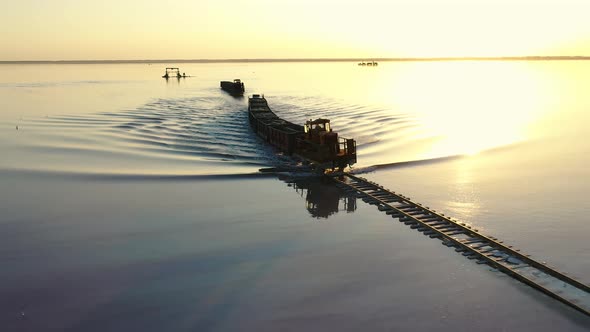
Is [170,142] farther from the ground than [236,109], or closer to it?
closer to it

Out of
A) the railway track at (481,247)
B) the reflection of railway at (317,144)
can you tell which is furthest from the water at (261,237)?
the reflection of railway at (317,144)

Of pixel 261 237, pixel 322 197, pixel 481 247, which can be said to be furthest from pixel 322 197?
pixel 481 247

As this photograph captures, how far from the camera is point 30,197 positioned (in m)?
26.8

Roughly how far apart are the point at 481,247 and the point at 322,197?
1041 cm

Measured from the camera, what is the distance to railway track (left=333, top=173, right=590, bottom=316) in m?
14.7

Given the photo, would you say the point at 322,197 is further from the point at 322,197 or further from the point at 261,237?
the point at 261,237

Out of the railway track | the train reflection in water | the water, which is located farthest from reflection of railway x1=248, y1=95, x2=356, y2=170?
the railway track

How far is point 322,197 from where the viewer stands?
26484mm

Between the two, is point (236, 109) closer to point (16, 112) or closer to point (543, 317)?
point (16, 112)

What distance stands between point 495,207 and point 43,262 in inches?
869

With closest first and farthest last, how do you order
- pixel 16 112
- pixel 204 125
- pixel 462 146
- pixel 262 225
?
pixel 262 225, pixel 462 146, pixel 204 125, pixel 16 112

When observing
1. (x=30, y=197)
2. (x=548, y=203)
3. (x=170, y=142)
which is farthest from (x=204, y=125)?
(x=548, y=203)

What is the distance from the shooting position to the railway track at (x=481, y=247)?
48.1ft

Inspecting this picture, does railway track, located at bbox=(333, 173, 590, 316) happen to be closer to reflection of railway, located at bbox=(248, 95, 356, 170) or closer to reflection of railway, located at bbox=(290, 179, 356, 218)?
reflection of railway, located at bbox=(290, 179, 356, 218)
